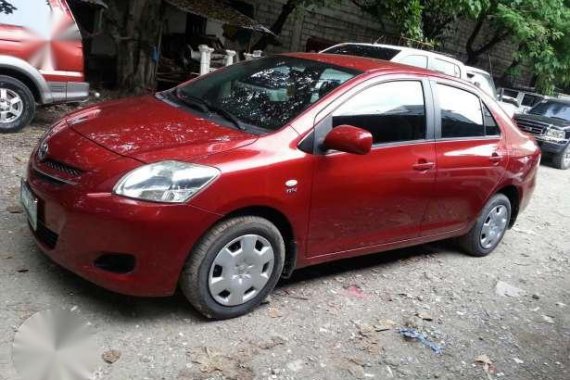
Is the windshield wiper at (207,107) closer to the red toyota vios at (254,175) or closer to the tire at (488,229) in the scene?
the red toyota vios at (254,175)

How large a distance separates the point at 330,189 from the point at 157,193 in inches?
46.5

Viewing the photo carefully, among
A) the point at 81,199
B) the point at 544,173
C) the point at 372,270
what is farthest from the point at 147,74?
the point at 544,173

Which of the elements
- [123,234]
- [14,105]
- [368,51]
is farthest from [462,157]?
[368,51]

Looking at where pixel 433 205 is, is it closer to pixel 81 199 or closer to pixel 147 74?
pixel 81 199

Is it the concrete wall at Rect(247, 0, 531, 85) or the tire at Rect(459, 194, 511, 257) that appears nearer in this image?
the tire at Rect(459, 194, 511, 257)

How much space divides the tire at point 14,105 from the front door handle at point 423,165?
455 cm

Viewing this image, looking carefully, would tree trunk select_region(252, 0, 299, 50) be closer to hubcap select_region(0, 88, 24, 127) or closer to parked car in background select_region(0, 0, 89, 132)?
parked car in background select_region(0, 0, 89, 132)

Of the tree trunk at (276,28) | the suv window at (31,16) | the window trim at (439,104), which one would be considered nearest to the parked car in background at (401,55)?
the tree trunk at (276,28)

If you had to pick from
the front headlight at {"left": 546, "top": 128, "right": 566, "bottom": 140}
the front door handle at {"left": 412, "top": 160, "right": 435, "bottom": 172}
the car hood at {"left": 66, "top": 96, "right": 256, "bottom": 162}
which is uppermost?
the car hood at {"left": 66, "top": 96, "right": 256, "bottom": 162}

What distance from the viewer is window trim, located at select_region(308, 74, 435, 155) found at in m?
3.71

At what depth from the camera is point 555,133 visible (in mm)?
12648

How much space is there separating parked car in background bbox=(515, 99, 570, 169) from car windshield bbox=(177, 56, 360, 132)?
9.95 metres

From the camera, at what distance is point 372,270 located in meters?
4.83

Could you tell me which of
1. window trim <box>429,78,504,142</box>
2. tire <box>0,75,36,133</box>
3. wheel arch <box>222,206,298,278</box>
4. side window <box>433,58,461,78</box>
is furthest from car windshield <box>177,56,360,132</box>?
side window <box>433,58,461,78</box>
